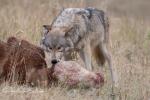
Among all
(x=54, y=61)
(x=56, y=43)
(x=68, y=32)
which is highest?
(x=68, y=32)

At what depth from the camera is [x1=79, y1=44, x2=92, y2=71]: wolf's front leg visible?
28.0 feet

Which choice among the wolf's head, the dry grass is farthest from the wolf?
the dry grass

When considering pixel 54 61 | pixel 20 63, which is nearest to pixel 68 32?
pixel 54 61

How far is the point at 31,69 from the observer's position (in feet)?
22.2

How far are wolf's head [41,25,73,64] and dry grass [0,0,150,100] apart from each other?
77 centimetres

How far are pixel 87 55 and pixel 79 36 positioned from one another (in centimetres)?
35

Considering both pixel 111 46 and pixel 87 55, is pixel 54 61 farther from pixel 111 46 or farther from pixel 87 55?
pixel 111 46

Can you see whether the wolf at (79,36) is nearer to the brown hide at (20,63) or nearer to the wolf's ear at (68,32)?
the wolf's ear at (68,32)

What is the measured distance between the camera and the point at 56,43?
25.5 feet

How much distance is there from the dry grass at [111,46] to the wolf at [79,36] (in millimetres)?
415

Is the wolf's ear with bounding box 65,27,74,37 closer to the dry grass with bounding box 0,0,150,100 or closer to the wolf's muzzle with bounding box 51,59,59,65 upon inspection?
the wolf's muzzle with bounding box 51,59,59,65

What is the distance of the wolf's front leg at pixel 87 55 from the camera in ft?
28.0

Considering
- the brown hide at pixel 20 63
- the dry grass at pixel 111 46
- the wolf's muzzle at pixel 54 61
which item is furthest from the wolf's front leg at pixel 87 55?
the brown hide at pixel 20 63

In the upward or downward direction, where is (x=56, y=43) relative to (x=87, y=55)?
upward
